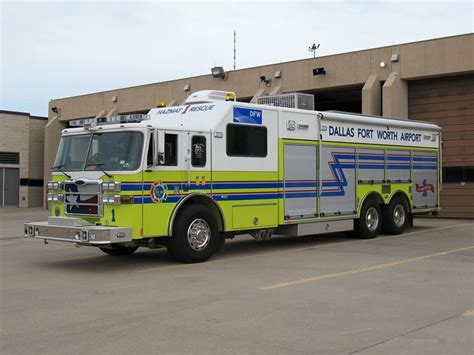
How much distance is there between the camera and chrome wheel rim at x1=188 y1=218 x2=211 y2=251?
10.6 m

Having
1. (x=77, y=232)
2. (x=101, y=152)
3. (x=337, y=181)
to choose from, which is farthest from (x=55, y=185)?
(x=337, y=181)

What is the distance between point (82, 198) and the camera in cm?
1023

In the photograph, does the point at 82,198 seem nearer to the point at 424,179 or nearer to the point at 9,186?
the point at 424,179

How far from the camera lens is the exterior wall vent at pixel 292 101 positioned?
43.7ft

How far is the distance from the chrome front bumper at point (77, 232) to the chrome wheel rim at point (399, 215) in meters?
8.52

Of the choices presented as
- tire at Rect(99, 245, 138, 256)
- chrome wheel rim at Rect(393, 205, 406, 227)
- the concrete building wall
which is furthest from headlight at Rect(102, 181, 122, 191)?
the concrete building wall

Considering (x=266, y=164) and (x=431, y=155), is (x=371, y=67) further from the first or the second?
(x=266, y=164)

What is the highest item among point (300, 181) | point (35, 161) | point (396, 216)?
point (35, 161)

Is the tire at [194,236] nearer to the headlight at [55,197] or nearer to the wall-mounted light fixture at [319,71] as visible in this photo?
the headlight at [55,197]

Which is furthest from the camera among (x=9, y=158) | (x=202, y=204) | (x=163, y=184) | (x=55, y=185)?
(x=9, y=158)

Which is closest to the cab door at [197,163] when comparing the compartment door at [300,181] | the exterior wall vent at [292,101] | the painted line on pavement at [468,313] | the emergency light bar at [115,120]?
the emergency light bar at [115,120]

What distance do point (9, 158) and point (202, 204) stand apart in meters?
29.3

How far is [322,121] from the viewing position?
13.3 metres

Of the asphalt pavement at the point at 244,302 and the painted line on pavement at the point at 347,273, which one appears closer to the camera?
the asphalt pavement at the point at 244,302
